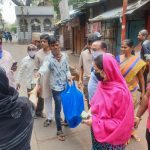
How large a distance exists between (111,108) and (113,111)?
34 millimetres

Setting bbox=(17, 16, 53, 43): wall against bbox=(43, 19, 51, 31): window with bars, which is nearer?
bbox=(17, 16, 53, 43): wall

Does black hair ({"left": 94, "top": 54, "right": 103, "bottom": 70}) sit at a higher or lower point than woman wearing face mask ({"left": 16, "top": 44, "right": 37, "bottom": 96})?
higher

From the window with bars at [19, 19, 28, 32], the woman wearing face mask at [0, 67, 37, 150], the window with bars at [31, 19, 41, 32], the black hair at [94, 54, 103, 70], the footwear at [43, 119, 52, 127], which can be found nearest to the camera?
the woman wearing face mask at [0, 67, 37, 150]

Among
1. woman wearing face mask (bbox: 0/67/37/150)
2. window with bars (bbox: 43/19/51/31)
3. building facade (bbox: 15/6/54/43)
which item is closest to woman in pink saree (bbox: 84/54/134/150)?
woman wearing face mask (bbox: 0/67/37/150)

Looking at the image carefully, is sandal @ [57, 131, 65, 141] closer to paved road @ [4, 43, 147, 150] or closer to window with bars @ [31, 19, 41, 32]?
paved road @ [4, 43, 147, 150]

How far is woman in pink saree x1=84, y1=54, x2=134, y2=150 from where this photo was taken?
2326mm

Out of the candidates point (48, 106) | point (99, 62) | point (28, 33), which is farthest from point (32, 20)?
point (99, 62)

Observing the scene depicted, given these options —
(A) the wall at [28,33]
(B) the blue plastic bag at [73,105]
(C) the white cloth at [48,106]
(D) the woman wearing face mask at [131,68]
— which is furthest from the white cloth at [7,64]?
(A) the wall at [28,33]

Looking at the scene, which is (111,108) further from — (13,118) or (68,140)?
(68,140)

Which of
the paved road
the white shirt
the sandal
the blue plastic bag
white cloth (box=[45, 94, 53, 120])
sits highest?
the white shirt

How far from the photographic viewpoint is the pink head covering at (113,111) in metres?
2.32

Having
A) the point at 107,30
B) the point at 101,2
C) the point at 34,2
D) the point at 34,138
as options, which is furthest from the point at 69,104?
the point at 34,2

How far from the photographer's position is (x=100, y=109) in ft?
7.84

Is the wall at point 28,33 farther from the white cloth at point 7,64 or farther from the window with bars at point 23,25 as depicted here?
the white cloth at point 7,64
